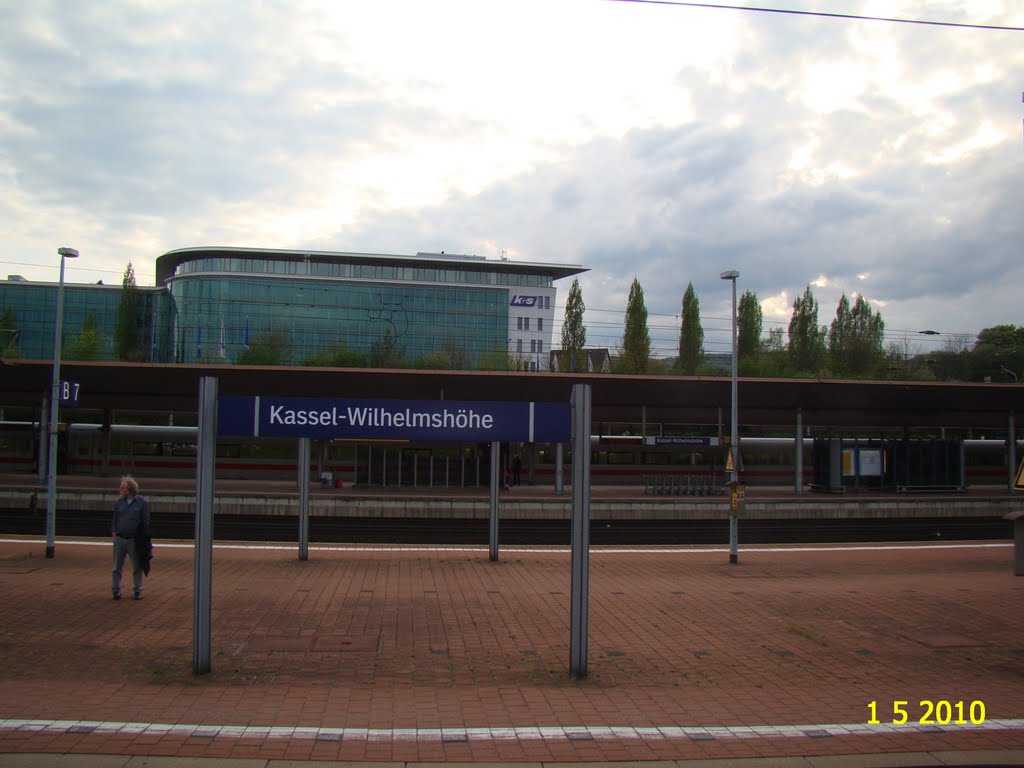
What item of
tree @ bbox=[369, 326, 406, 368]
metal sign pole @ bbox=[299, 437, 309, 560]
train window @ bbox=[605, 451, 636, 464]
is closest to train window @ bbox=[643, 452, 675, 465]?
train window @ bbox=[605, 451, 636, 464]

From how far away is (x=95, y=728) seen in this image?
565 cm

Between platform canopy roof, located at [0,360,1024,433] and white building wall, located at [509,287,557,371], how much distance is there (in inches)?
2018

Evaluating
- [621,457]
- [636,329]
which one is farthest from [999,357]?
[621,457]

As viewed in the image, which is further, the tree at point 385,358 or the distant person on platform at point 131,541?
the tree at point 385,358

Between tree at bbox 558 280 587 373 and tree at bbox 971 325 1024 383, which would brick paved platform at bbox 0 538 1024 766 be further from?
tree at bbox 971 325 1024 383

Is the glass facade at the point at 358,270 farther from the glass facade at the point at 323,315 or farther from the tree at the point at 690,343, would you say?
the tree at the point at 690,343

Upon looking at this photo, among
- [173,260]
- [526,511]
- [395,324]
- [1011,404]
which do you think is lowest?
[526,511]

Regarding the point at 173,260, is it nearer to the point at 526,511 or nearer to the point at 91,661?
the point at 526,511

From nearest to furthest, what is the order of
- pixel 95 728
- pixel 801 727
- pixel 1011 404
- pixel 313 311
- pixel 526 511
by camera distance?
pixel 95 728 < pixel 801 727 < pixel 526 511 < pixel 1011 404 < pixel 313 311

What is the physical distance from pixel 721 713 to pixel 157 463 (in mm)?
38426

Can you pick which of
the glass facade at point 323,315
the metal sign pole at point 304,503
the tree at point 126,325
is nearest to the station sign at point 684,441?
the metal sign pole at point 304,503

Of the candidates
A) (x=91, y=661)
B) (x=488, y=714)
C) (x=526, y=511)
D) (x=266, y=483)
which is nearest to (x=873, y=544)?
(x=526, y=511)

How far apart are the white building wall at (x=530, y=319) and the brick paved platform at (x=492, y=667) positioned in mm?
76277
